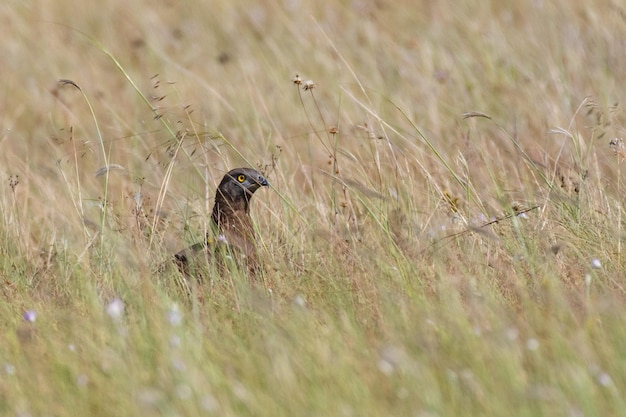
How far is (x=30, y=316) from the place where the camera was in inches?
156

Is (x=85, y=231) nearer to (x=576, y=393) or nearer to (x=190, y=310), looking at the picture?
(x=190, y=310)

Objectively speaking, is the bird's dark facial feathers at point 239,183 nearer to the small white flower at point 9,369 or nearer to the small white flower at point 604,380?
the small white flower at point 9,369

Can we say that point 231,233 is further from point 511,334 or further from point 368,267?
point 511,334

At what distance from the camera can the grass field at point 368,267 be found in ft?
10.7

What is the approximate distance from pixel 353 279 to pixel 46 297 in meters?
1.14

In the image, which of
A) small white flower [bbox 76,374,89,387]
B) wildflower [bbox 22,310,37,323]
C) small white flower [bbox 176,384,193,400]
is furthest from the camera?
wildflower [bbox 22,310,37,323]

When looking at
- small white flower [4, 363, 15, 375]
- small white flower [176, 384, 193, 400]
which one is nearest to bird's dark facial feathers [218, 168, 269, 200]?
small white flower [4, 363, 15, 375]

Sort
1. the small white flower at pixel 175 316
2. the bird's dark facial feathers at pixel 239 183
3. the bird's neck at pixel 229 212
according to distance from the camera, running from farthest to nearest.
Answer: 1. the bird's dark facial feathers at pixel 239 183
2. the bird's neck at pixel 229 212
3. the small white flower at pixel 175 316

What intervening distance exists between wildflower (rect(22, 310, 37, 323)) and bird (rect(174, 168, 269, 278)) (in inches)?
23.0

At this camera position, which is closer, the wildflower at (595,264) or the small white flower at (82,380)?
the small white flower at (82,380)

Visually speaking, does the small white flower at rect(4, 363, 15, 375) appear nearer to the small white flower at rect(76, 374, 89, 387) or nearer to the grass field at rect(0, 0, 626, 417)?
the grass field at rect(0, 0, 626, 417)

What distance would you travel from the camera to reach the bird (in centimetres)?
457

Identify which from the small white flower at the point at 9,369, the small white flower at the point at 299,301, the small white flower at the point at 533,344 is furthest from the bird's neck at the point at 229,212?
the small white flower at the point at 533,344

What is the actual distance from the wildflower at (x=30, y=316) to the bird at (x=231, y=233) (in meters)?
0.58
